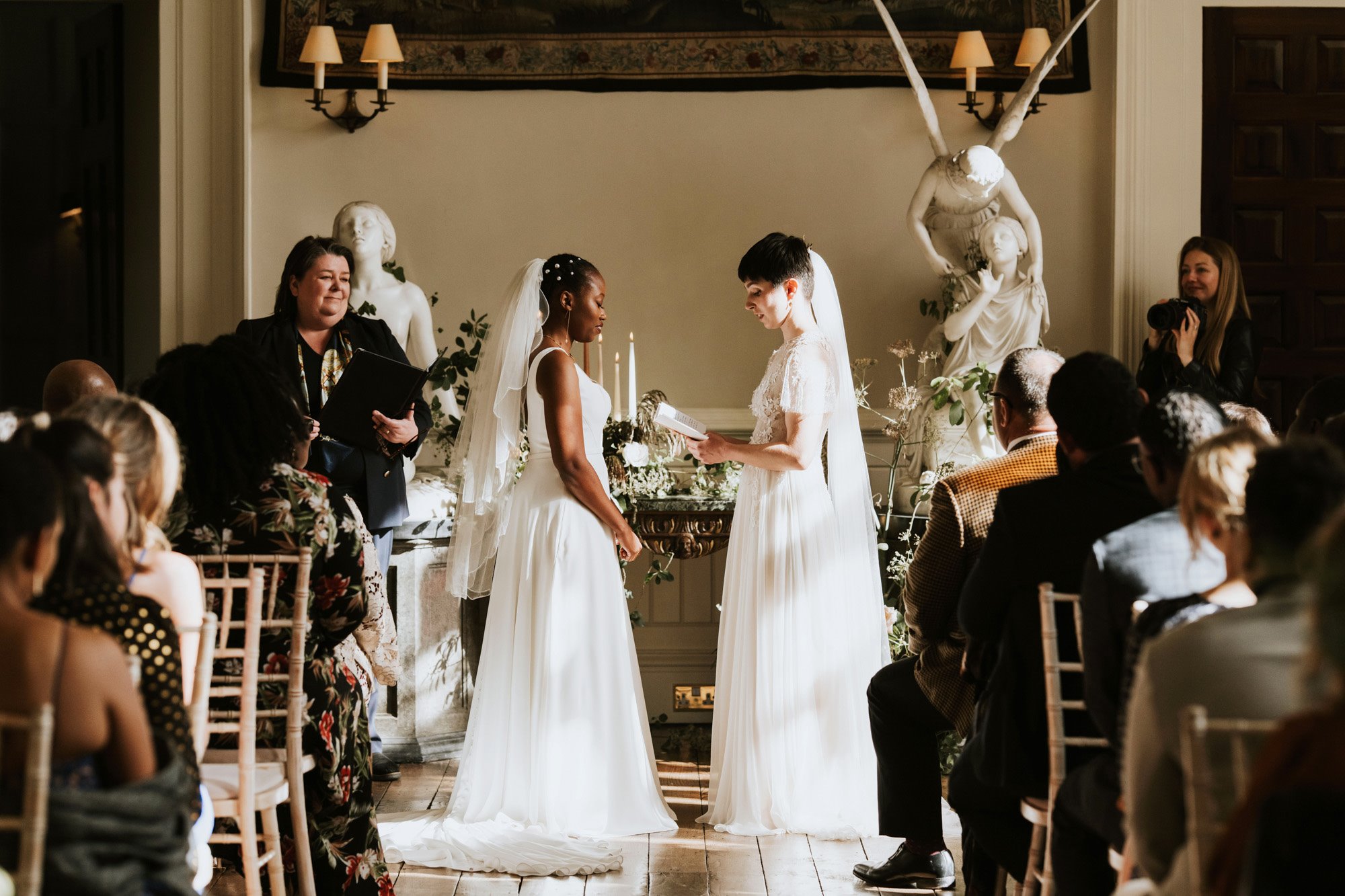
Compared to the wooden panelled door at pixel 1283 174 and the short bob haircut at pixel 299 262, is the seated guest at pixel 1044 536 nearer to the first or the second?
the short bob haircut at pixel 299 262

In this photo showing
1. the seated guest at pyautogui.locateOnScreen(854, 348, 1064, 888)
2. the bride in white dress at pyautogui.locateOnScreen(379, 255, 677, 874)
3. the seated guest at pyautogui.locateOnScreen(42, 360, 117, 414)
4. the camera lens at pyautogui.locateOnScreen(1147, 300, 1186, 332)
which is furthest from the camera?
the camera lens at pyautogui.locateOnScreen(1147, 300, 1186, 332)

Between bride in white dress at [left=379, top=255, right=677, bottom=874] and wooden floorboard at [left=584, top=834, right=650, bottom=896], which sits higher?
bride in white dress at [left=379, top=255, right=677, bottom=874]

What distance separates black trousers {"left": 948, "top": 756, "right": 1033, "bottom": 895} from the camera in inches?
117

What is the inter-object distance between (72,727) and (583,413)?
99.8 inches

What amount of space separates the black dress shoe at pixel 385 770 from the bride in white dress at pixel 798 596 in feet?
3.67

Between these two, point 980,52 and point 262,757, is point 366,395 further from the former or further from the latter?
point 980,52

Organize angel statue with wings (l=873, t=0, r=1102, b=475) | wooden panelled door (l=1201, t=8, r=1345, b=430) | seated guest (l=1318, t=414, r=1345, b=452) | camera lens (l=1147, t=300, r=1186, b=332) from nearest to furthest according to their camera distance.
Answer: seated guest (l=1318, t=414, r=1345, b=452)
camera lens (l=1147, t=300, r=1186, b=332)
angel statue with wings (l=873, t=0, r=1102, b=475)
wooden panelled door (l=1201, t=8, r=1345, b=430)

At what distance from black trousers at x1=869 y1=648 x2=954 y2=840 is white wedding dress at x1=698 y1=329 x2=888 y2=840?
0.51m

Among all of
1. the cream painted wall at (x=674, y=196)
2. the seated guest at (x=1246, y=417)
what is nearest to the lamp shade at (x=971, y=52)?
the cream painted wall at (x=674, y=196)

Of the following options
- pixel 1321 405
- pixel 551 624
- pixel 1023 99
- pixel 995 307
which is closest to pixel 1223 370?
pixel 995 307

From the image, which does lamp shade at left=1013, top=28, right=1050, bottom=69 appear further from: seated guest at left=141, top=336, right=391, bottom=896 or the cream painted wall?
seated guest at left=141, top=336, right=391, bottom=896

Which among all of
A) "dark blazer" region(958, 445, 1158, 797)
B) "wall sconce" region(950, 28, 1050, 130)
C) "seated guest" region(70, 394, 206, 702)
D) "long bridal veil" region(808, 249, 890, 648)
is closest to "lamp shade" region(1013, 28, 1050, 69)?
"wall sconce" region(950, 28, 1050, 130)

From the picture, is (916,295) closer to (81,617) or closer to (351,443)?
(351,443)

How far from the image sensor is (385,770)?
473cm
